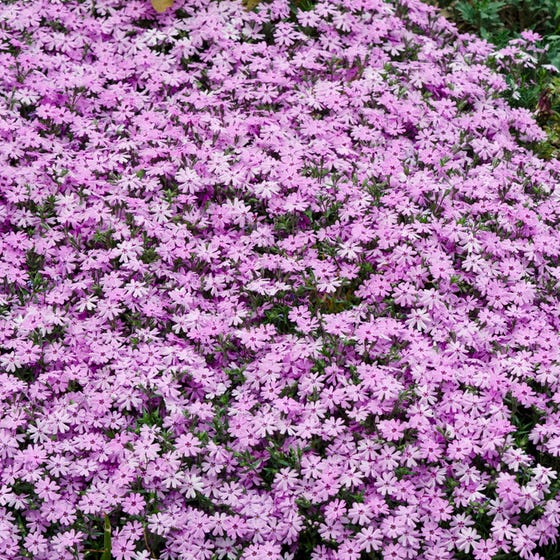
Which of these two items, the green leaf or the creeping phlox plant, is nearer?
the green leaf

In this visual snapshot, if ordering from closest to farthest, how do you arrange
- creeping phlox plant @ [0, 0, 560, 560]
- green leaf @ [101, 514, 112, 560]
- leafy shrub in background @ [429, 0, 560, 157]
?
green leaf @ [101, 514, 112, 560], creeping phlox plant @ [0, 0, 560, 560], leafy shrub in background @ [429, 0, 560, 157]

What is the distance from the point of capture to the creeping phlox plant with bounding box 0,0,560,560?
398 cm

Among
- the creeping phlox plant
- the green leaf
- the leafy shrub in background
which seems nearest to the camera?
the green leaf

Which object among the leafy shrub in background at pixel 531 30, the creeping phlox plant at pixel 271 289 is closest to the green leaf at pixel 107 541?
the creeping phlox plant at pixel 271 289

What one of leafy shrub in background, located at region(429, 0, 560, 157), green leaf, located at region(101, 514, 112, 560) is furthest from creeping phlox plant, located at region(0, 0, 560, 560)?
leafy shrub in background, located at region(429, 0, 560, 157)

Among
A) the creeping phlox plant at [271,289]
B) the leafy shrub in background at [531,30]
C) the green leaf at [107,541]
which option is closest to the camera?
the green leaf at [107,541]

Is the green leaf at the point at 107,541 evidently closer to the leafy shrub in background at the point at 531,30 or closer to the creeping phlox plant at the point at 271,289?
the creeping phlox plant at the point at 271,289

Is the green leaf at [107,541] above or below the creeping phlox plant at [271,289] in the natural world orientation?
below

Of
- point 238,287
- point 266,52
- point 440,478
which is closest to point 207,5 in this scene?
point 266,52

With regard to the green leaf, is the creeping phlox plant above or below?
above

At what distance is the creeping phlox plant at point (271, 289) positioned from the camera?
398 cm

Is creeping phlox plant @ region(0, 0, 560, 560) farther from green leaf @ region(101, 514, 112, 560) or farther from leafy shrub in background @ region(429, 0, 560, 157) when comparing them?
leafy shrub in background @ region(429, 0, 560, 157)

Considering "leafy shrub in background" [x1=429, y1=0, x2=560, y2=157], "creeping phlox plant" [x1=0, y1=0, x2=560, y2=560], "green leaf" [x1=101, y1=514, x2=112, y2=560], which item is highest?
"leafy shrub in background" [x1=429, y1=0, x2=560, y2=157]

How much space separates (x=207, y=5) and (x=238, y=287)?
238 centimetres
